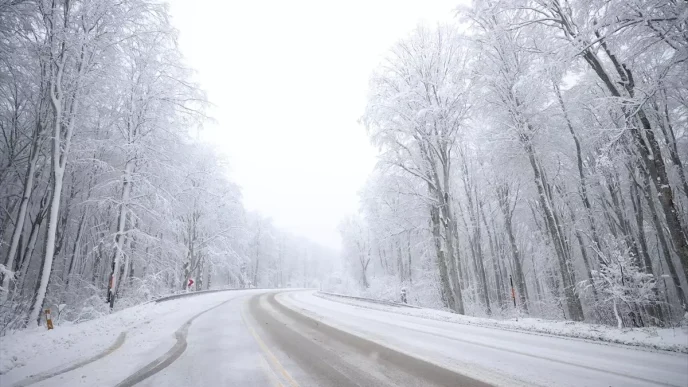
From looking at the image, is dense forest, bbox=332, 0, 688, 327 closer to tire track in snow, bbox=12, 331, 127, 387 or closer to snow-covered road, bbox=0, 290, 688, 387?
snow-covered road, bbox=0, 290, 688, 387

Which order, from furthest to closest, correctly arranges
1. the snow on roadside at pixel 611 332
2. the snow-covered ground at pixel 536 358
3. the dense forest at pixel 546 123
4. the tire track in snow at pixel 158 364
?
the dense forest at pixel 546 123 → the tire track in snow at pixel 158 364 → the snow on roadside at pixel 611 332 → the snow-covered ground at pixel 536 358

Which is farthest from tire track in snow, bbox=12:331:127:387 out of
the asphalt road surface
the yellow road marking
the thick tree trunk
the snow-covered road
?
the thick tree trunk

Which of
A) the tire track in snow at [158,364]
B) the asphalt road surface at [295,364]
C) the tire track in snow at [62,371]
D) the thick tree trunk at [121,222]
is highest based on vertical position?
the thick tree trunk at [121,222]

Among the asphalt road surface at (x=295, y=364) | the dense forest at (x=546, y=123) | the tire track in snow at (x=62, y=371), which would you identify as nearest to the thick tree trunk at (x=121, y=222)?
the tire track in snow at (x=62, y=371)

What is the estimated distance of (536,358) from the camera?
506 centimetres

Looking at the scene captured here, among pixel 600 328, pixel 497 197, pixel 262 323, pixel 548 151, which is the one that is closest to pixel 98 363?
pixel 262 323

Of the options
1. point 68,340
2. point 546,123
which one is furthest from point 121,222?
point 546,123

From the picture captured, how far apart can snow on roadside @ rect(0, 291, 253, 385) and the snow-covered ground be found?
22.2 ft

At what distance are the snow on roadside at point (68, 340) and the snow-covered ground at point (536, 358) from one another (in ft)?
22.2

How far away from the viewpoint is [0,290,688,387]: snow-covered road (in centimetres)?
433

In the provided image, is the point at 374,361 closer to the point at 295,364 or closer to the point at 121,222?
the point at 295,364

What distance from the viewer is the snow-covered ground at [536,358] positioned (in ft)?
13.2

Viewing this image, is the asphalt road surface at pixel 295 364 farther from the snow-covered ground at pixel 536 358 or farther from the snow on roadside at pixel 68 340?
the snow on roadside at pixel 68 340

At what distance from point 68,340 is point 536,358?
11.1 metres
